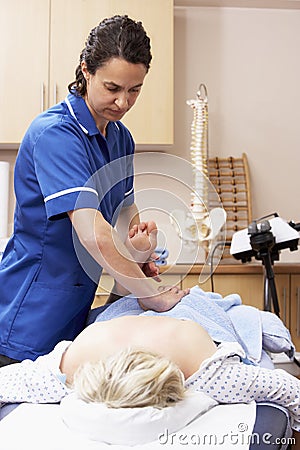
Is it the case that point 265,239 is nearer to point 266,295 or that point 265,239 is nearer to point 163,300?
point 266,295

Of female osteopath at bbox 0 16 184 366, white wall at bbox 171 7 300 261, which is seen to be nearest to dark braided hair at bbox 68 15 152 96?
female osteopath at bbox 0 16 184 366

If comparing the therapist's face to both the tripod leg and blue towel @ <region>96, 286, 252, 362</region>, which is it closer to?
blue towel @ <region>96, 286, 252, 362</region>

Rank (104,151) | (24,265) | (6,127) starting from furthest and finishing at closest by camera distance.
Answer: (6,127) < (104,151) < (24,265)

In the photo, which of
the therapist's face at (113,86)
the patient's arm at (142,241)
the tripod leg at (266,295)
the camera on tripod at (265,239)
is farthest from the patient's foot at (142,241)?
the tripod leg at (266,295)

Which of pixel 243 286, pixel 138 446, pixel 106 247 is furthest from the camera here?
pixel 243 286

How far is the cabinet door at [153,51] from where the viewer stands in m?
3.08

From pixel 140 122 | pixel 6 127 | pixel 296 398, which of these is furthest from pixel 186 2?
pixel 296 398

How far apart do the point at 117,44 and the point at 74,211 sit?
364 mm

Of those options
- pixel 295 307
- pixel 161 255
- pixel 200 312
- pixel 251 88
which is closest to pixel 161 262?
pixel 161 255

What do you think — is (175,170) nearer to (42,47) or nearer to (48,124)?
(48,124)

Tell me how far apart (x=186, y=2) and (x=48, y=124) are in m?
2.13

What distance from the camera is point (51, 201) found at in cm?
143

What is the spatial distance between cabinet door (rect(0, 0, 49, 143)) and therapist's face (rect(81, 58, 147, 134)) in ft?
5.14
